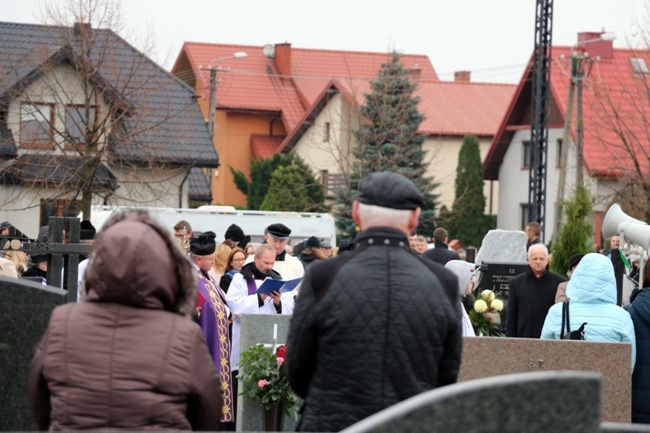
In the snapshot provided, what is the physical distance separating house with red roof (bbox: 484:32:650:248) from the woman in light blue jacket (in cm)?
2607

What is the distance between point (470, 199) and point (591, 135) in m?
16.6

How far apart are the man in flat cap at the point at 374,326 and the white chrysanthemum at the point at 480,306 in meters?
6.51

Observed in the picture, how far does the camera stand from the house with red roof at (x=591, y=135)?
35.7 metres

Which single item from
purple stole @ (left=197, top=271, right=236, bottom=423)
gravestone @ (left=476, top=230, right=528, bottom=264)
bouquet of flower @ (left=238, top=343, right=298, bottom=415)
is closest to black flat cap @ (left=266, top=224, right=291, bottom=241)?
purple stole @ (left=197, top=271, right=236, bottom=423)

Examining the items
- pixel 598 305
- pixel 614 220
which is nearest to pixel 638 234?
pixel 614 220

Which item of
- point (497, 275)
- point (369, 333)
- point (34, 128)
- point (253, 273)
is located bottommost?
point (497, 275)

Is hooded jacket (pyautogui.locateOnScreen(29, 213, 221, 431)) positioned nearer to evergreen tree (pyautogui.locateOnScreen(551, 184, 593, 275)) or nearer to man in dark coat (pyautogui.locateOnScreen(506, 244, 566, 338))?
man in dark coat (pyautogui.locateOnScreen(506, 244, 566, 338))

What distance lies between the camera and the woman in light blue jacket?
841cm

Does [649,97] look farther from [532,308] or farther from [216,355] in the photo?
[216,355]

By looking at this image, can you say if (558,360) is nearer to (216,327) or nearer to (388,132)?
(216,327)

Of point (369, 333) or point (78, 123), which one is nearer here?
point (369, 333)

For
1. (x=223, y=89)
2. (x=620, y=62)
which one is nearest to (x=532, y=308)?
(x=620, y=62)

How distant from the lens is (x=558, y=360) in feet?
25.9

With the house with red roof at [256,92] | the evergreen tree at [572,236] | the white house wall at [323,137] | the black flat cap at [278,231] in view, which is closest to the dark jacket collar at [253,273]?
the black flat cap at [278,231]
